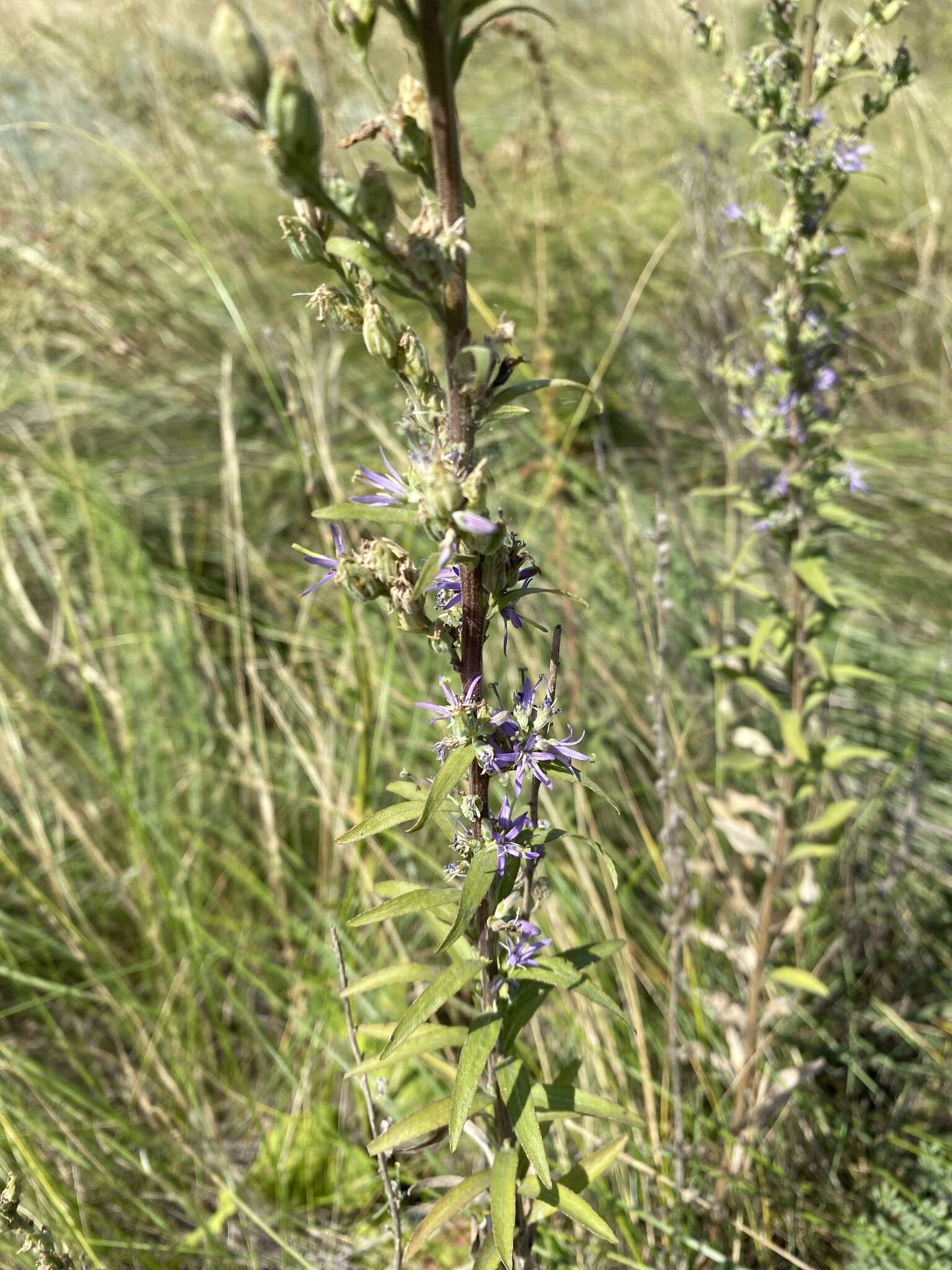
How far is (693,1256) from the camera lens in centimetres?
150

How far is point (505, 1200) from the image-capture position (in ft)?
2.99

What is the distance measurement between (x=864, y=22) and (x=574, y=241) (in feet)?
8.65

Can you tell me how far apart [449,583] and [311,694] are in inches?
54.5

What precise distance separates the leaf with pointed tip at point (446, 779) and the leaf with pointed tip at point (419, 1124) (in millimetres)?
374

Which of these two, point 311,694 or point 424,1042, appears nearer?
point 424,1042

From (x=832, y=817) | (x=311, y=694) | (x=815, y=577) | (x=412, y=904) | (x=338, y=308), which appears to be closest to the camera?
(x=338, y=308)

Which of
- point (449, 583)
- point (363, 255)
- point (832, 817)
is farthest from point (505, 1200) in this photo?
point (832, 817)

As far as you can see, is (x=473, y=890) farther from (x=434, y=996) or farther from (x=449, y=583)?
(x=449, y=583)

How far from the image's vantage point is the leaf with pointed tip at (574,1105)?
0.97 m

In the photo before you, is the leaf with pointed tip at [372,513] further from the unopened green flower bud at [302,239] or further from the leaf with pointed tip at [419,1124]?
the leaf with pointed tip at [419,1124]

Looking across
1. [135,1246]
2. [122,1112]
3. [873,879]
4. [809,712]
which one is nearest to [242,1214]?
[135,1246]

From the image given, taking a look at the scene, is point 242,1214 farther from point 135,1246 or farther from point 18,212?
point 18,212

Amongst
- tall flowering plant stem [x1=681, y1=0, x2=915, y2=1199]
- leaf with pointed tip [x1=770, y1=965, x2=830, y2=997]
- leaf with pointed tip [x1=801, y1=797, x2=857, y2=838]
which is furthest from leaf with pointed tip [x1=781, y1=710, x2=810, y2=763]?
leaf with pointed tip [x1=770, y1=965, x2=830, y2=997]

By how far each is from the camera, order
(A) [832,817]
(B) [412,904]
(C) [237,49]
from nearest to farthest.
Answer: (C) [237,49] < (B) [412,904] < (A) [832,817]
